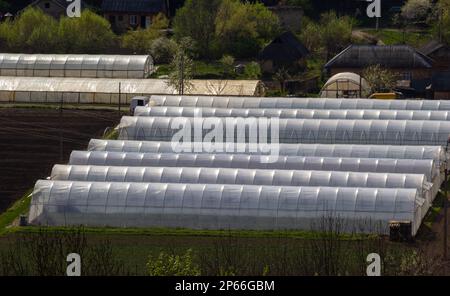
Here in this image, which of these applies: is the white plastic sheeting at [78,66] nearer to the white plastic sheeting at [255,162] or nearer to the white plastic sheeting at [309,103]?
the white plastic sheeting at [309,103]

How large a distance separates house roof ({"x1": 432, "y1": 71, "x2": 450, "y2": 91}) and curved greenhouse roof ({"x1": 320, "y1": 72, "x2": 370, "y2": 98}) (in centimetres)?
334

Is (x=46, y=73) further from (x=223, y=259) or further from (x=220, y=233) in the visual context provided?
(x=223, y=259)

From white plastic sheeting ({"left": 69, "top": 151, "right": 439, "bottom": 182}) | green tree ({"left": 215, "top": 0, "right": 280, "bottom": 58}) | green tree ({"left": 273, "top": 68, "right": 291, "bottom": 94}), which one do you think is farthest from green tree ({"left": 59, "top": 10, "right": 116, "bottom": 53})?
white plastic sheeting ({"left": 69, "top": 151, "right": 439, "bottom": 182})

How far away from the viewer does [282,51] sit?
280 ft

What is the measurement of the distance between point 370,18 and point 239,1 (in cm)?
775

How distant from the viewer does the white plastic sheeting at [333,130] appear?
66.4 m

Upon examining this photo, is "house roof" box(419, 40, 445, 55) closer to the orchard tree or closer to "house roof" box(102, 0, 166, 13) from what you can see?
the orchard tree

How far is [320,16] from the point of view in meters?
96.2

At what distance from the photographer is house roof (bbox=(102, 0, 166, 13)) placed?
9506 cm

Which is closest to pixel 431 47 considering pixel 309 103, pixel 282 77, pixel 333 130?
pixel 282 77

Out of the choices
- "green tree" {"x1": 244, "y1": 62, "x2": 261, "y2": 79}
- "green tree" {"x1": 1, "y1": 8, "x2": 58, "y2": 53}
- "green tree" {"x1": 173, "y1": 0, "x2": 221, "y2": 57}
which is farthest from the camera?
"green tree" {"x1": 1, "y1": 8, "x2": 58, "y2": 53}

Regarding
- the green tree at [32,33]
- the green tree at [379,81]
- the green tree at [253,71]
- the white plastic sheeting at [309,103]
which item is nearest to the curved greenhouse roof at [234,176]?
the white plastic sheeting at [309,103]

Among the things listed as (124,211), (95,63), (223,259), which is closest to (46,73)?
(95,63)

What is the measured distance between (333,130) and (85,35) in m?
26.0
